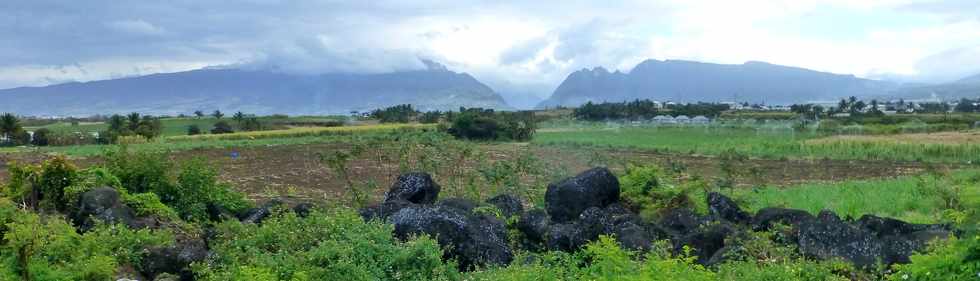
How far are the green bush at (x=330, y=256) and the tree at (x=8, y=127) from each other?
187 feet

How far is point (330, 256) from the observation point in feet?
24.3

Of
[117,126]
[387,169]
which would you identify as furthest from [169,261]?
[117,126]

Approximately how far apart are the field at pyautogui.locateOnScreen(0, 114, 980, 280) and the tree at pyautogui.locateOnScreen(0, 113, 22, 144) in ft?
61.9

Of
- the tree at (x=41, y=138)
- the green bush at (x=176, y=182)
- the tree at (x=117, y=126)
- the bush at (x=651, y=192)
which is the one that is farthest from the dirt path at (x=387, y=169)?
the tree at (x=117, y=126)

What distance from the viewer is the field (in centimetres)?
749

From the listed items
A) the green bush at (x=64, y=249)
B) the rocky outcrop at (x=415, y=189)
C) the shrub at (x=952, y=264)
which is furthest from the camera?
the rocky outcrop at (x=415, y=189)

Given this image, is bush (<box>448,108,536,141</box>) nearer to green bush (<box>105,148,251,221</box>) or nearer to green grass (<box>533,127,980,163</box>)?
green grass (<box>533,127,980,163</box>)

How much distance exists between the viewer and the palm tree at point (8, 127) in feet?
180

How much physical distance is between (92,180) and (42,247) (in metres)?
4.33

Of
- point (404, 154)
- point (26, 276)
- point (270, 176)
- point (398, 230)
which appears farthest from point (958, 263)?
point (270, 176)

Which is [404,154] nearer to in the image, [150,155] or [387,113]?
[150,155]

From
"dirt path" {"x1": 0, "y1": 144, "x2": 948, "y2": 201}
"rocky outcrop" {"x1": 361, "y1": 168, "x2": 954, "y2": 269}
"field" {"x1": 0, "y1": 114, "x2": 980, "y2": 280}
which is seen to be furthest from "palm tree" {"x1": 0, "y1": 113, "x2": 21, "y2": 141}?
"rocky outcrop" {"x1": 361, "y1": 168, "x2": 954, "y2": 269}

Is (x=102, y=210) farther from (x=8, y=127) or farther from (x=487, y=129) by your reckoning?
(x=8, y=127)

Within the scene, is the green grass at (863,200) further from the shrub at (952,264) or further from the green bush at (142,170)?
the green bush at (142,170)
